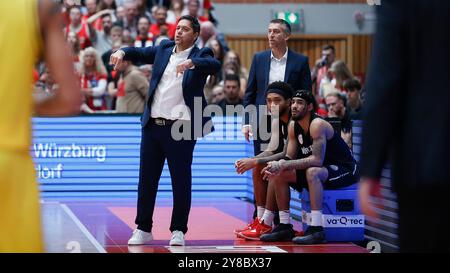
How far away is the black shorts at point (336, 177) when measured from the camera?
31.1ft

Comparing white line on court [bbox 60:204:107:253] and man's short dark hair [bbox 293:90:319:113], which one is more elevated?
man's short dark hair [bbox 293:90:319:113]

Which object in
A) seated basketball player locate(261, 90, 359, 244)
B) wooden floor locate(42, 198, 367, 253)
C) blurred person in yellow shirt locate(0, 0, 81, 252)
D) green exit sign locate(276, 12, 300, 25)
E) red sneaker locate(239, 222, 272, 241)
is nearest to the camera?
blurred person in yellow shirt locate(0, 0, 81, 252)

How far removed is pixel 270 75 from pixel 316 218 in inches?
64.6

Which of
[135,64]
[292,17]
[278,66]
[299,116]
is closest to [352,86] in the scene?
[278,66]

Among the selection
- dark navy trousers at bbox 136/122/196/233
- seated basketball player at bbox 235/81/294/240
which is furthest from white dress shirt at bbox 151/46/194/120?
seated basketball player at bbox 235/81/294/240

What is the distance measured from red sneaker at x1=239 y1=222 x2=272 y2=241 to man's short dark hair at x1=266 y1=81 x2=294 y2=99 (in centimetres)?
134

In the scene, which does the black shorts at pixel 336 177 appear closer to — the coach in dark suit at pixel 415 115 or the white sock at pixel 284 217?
the white sock at pixel 284 217

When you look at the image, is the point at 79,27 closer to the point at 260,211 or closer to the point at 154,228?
the point at 154,228

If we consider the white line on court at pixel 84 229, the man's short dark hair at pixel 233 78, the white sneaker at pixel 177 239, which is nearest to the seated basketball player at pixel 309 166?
the white sneaker at pixel 177 239

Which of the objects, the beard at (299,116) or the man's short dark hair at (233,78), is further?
the man's short dark hair at (233,78)

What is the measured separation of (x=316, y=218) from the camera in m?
9.44

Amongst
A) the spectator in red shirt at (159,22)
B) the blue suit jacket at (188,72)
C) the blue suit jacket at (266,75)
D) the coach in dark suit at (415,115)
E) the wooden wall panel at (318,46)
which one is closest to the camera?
the coach in dark suit at (415,115)

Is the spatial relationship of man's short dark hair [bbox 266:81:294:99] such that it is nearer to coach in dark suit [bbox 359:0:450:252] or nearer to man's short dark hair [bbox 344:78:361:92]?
man's short dark hair [bbox 344:78:361:92]

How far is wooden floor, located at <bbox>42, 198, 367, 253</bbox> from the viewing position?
9047 mm
